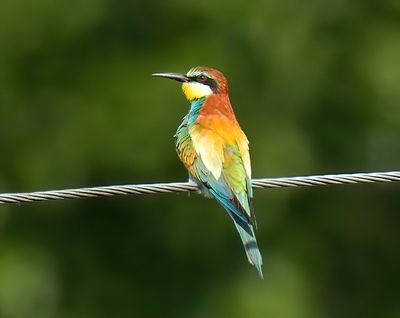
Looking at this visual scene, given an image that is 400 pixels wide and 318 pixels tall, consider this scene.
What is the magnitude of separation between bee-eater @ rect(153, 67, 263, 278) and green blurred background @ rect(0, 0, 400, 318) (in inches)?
172

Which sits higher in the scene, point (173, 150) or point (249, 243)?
point (173, 150)

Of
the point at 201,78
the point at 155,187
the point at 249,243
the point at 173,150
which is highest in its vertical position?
the point at 201,78

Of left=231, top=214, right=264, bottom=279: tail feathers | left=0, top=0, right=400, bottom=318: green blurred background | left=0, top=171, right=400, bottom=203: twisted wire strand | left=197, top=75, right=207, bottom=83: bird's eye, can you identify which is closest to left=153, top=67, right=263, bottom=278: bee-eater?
left=231, top=214, right=264, bottom=279: tail feathers

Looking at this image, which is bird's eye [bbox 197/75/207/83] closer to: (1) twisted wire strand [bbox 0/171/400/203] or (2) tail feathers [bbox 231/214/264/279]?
(2) tail feathers [bbox 231/214/264/279]

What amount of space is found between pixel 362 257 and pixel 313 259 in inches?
25.2

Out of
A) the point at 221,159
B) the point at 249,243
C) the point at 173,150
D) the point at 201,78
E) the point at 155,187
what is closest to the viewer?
the point at 155,187

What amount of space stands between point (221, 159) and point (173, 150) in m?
4.95

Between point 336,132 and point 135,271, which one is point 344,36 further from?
point 135,271

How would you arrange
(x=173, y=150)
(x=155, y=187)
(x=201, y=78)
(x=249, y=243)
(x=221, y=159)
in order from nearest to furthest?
1. (x=155, y=187)
2. (x=249, y=243)
3. (x=221, y=159)
4. (x=201, y=78)
5. (x=173, y=150)

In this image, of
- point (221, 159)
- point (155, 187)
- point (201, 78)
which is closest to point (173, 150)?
point (201, 78)

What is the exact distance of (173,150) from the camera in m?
10.7

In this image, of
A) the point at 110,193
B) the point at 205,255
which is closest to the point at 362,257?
the point at 205,255

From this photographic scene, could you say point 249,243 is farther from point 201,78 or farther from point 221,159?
point 201,78

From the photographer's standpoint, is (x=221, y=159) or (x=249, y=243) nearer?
(x=249, y=243)
